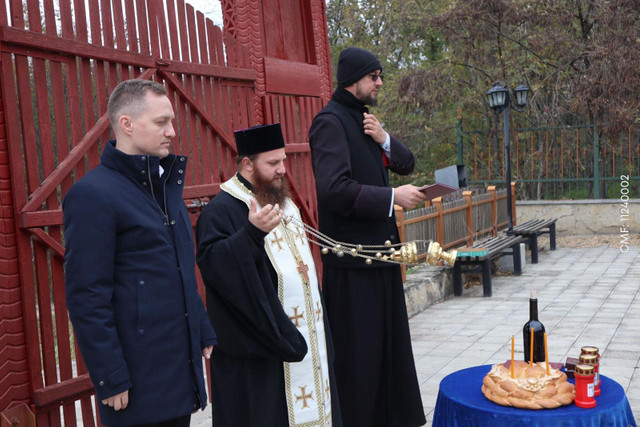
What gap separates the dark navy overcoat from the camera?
98.7 inches

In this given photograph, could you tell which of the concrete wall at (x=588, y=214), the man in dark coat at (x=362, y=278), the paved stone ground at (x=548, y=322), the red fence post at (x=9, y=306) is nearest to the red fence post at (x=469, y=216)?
the paved stone ground at (x=548, y=322)

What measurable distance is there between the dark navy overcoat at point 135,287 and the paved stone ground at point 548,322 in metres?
2.39

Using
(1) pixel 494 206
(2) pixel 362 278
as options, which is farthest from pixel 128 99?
(1) pixel 494 206

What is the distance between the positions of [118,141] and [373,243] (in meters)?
1.74

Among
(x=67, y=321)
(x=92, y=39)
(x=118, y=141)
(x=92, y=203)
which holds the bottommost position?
(x=67, y=321)

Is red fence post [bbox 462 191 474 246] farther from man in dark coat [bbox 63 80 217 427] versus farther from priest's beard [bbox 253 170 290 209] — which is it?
man in dark coat [bbox 63 80 217 427]

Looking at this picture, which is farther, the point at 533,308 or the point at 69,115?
the point at 69,115

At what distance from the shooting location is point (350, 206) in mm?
3896

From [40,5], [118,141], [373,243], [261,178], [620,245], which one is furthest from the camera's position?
[620,245]

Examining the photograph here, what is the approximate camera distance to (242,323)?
316 centimetres

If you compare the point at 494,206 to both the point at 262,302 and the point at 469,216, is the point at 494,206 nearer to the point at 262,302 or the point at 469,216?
the point at 469,216

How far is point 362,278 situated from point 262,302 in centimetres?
113

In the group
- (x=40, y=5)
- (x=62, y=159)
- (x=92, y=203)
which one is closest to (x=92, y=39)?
(x=40, y=5)

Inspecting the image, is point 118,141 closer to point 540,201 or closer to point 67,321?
point 67,321
